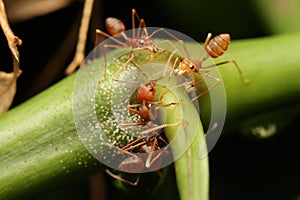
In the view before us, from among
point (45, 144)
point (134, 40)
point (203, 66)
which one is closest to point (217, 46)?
point (203, 66)

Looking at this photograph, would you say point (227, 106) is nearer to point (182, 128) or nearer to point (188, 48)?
point (188, 48)

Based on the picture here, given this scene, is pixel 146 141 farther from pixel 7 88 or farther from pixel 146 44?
pixel 7 88

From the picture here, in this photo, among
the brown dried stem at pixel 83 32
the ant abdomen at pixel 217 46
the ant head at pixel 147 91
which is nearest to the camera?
the ant head at pixel 147 91

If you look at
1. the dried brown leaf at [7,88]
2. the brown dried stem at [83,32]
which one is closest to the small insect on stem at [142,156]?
the dried brown leaf at [7,88]

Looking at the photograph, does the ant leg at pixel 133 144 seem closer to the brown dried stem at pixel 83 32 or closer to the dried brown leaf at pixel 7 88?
the dried brown leaf at pixel 7 88

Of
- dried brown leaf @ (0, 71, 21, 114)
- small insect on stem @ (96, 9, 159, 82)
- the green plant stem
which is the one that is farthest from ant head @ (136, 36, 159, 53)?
dried brown leaf @ (0, 71, 21, 114)

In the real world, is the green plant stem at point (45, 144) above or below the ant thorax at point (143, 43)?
below

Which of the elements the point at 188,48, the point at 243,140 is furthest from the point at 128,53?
the point at 243,140
